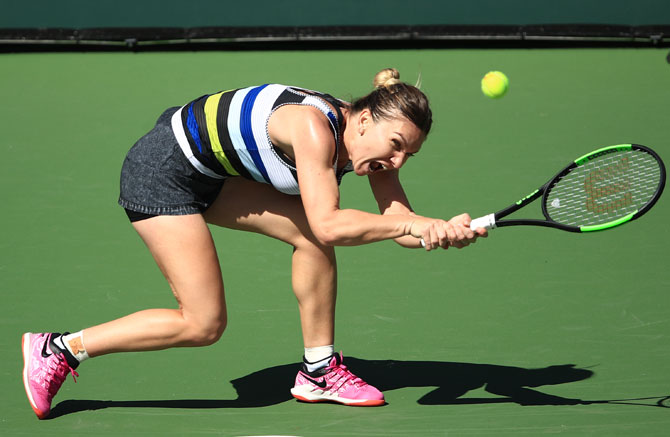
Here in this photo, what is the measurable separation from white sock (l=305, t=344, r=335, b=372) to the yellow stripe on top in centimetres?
66

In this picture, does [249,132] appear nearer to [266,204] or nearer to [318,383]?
[266,204]

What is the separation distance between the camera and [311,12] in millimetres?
8312

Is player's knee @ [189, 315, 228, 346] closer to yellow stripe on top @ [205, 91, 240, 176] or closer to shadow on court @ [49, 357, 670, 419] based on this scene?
shadow on court @ [49, 357, 670, 419]

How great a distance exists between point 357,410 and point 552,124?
12.1 feet

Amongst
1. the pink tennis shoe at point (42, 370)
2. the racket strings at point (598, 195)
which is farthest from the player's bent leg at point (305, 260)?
the racket strings at point (598, 195)

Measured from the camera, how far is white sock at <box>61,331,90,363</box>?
323 cm

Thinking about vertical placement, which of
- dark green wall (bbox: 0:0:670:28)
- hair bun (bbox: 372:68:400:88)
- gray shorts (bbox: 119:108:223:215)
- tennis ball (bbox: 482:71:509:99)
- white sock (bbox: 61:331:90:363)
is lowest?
white sock (bbox: 61:331:90:363)

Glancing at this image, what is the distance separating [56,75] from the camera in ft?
25.5

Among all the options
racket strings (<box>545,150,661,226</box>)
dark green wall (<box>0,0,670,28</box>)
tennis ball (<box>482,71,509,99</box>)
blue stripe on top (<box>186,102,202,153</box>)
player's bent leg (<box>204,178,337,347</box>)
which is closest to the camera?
blue stripe on top (<box>186,102,202,153</box>)

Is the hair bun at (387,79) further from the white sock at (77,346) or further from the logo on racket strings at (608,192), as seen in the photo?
the white sock at (77,346)

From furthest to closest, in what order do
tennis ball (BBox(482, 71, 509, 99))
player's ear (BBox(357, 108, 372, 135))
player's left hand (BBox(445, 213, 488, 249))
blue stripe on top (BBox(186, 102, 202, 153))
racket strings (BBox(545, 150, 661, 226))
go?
1. tennis ball (BBox(482, 71, 509, 99))
2. racket strings (BBox(545, 150, 661, 226))
3. blue stripe on top (BBox(186, 102, 202, 153))
4. player's ear (BBox(357, 108, 372, 135))
5. player's left hand (BBox(445, 213, 488, 249))

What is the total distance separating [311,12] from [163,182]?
539cm

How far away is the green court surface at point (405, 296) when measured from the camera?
324cm

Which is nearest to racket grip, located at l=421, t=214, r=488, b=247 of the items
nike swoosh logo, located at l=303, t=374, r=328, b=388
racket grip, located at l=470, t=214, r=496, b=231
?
racket grip, located at l=470, t=214, r=496, b=231
